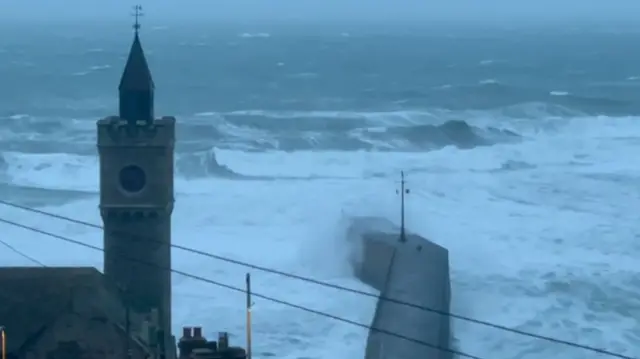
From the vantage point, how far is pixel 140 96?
87.7ft

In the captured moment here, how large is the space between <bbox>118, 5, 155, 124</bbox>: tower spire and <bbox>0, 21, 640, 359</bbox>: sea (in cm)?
751

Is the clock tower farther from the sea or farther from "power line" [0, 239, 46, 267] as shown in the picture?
"power line" [0, 239, 46, 267]

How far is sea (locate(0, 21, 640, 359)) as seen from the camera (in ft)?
114

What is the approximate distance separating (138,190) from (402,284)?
412 inches

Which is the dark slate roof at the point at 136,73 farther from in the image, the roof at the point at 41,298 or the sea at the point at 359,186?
the sea at the point at 359,186

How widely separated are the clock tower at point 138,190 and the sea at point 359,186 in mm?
6290

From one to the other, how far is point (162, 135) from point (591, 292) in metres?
15.4

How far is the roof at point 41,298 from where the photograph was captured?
20.5 metres

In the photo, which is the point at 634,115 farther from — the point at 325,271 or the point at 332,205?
the point at 325,271

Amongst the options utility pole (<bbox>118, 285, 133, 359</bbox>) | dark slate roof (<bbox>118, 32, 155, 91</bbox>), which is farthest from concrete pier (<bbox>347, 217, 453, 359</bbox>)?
dark slate roof (<bbox>118, 32, 155, 91</bbox>)

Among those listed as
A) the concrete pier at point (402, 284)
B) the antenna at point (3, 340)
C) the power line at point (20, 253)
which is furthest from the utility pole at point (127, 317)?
the power line at point (20, 253)

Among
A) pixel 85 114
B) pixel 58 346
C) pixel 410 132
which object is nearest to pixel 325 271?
pixel 58 346

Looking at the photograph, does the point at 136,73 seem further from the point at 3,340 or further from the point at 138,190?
the point at 3,340

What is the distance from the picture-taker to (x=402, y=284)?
34.7m
